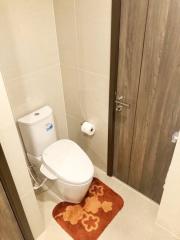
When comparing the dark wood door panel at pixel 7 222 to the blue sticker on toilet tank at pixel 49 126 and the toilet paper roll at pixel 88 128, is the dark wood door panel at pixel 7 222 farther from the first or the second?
the toilet paper roll at pixel 88 128

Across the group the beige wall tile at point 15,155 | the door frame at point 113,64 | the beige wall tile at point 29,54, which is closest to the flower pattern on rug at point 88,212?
the beige wall tile at point 15,155

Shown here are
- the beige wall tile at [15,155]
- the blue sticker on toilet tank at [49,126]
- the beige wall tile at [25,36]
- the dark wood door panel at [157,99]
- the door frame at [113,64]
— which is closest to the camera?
the beige wall tile at [15,155]

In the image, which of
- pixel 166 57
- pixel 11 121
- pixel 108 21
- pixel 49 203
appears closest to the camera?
pixel 11 121

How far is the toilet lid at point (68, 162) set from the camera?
4.68ft

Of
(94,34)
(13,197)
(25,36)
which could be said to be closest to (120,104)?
(94,34)

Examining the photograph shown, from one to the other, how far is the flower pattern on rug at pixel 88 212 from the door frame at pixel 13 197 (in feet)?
1.13

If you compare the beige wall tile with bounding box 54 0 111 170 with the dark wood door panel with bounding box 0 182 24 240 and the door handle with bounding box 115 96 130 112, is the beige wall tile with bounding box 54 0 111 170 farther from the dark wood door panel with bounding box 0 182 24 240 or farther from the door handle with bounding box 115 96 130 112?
the dark wood door panel with bounding box 0 182 24 240

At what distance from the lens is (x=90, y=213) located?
1.62 m

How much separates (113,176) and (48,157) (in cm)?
77

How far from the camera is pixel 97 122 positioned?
5.72 ft

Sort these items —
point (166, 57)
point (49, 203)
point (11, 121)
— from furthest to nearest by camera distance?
point (49, 203) → point (166, 57) → point (11, 121)

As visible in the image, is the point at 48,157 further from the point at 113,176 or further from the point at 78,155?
the point at 113,176

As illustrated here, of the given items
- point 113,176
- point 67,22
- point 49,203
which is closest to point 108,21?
point 67,22

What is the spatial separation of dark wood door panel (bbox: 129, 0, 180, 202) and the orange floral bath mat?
0.34 m
